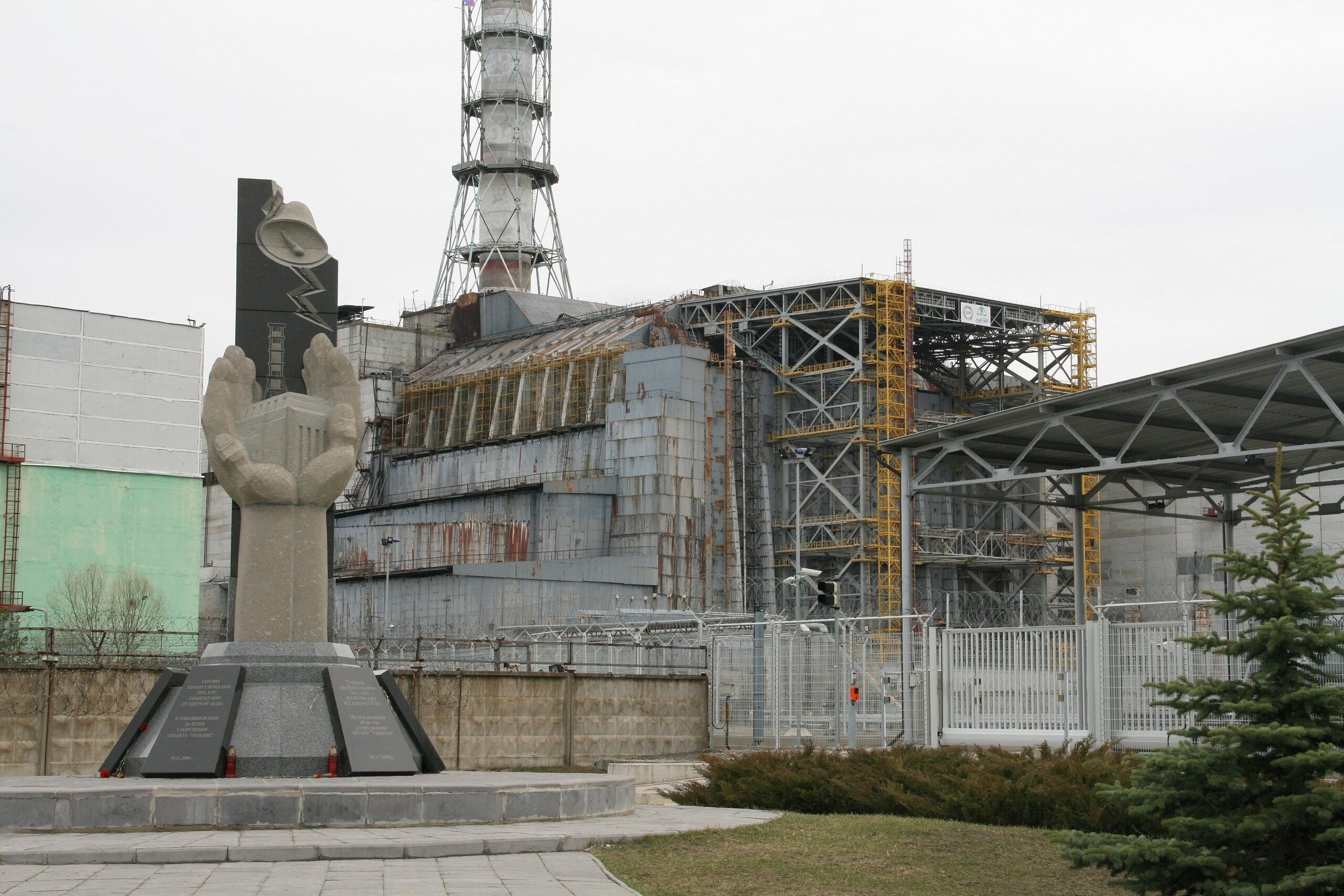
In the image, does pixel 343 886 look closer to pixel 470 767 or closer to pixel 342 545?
pixel 470 767

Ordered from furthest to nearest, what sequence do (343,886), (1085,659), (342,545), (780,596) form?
1. (342,545)
2. (780,596)
3. (1085,659)
4. (343,886)

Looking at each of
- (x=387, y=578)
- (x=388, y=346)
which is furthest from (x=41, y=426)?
(x=388, y=346)

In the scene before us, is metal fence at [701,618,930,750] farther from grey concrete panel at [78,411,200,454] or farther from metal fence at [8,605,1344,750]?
grey concrete panel at [78,411,200,454]

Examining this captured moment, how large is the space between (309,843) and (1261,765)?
337 inches

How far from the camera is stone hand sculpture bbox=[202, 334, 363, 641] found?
20.8 meters

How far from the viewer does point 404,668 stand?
132 ft

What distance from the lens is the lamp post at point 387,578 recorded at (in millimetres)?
65188

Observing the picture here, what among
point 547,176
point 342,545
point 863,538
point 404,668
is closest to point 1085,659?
point 404,668

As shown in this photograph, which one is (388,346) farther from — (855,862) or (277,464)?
(855,862)

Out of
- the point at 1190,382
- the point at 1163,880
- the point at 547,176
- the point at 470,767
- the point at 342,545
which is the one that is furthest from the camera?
the point at 547,176

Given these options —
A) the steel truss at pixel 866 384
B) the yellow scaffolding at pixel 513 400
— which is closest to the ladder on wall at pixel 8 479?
the yellow scaffolding at pixel 513 400

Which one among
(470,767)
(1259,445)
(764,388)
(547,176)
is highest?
(547,176)

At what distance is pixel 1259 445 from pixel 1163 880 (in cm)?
2879

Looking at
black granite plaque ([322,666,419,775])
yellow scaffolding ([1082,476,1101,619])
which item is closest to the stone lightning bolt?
black granite plaque ([322,666,419,775])
